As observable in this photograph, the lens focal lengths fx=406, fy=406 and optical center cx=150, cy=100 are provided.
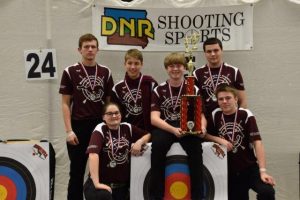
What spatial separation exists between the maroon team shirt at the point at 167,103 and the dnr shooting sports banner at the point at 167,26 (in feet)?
2.60

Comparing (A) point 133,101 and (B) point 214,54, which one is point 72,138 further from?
(B) point 214,54

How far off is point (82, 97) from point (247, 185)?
1.27 meters

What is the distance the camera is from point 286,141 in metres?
3.39

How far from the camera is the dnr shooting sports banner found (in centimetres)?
331

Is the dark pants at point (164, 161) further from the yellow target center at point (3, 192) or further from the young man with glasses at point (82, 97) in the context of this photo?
the yellow target center at point (3, 192)

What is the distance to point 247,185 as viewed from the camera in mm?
2619

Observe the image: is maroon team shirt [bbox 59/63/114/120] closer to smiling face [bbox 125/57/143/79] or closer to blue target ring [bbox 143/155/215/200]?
smiling face [bbox 125/57/143/79]

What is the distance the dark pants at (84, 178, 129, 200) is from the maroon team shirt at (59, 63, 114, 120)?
56 cm

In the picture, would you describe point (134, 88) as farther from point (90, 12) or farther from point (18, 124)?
point (18, 124)

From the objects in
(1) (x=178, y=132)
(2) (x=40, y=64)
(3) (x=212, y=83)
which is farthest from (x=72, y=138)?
(3) (x=212, y=83)

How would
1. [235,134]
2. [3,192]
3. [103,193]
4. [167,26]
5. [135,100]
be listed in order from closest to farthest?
[103,193]
[235,134]
[3,192]
[135,100]
[167,26]

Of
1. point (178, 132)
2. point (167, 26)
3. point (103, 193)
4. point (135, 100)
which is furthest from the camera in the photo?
point (167, 26)

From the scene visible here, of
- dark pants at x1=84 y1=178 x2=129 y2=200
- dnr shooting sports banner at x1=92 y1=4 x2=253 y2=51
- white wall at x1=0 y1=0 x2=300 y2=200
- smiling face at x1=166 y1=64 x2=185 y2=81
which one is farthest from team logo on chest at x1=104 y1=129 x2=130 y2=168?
dnr shooting sports banner at x1=92 y1=4 x2=253 y2=51

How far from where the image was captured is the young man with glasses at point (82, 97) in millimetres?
2875
